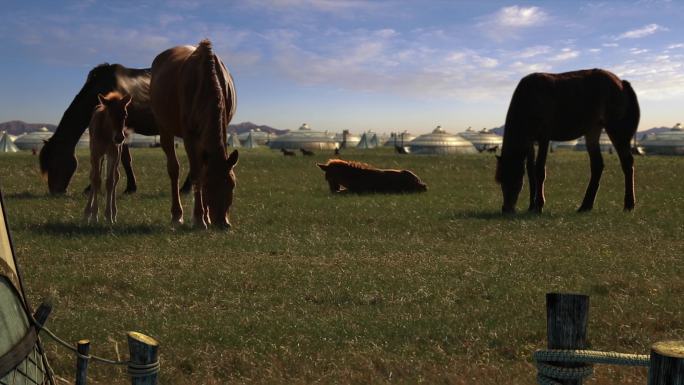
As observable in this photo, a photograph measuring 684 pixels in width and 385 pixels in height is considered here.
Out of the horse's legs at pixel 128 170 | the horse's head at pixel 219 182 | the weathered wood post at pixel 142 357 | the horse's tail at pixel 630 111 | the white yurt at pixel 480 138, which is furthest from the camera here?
the white yurt at pixel 480 138

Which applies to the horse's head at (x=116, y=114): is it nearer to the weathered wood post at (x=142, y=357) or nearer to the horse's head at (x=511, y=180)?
the horse's head at (x=511, y=180)

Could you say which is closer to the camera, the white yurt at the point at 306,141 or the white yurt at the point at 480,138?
the white yurt at the point at 306,141

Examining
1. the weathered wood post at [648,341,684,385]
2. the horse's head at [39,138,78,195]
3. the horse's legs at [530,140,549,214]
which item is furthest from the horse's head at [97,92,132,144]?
the weathered wood post at [648,341,684,385]

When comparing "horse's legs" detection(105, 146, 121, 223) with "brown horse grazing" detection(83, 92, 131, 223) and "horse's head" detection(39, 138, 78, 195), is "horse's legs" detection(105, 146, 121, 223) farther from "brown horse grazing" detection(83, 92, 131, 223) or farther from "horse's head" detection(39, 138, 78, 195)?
"horse's head" detection(39, 138, 78, 195)

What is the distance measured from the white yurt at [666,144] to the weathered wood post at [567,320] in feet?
249

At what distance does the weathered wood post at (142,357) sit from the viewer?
12.7 ft

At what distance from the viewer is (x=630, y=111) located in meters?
16.8

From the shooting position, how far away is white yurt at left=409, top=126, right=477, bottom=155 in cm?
6956

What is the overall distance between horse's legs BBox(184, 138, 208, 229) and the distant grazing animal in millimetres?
5609

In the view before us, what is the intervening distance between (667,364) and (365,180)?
17.4 m

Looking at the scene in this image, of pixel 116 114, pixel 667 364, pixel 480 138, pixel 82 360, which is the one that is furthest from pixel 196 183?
pixel 480 138

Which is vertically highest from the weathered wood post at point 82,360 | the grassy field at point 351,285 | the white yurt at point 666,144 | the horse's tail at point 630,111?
the horse's tail at point 630,111

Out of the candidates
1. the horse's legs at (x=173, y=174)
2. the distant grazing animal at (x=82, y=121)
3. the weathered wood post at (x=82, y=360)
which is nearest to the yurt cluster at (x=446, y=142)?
the distant grazing animal at (x=82, y=121)

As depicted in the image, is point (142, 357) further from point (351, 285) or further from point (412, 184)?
point (412, 184)
